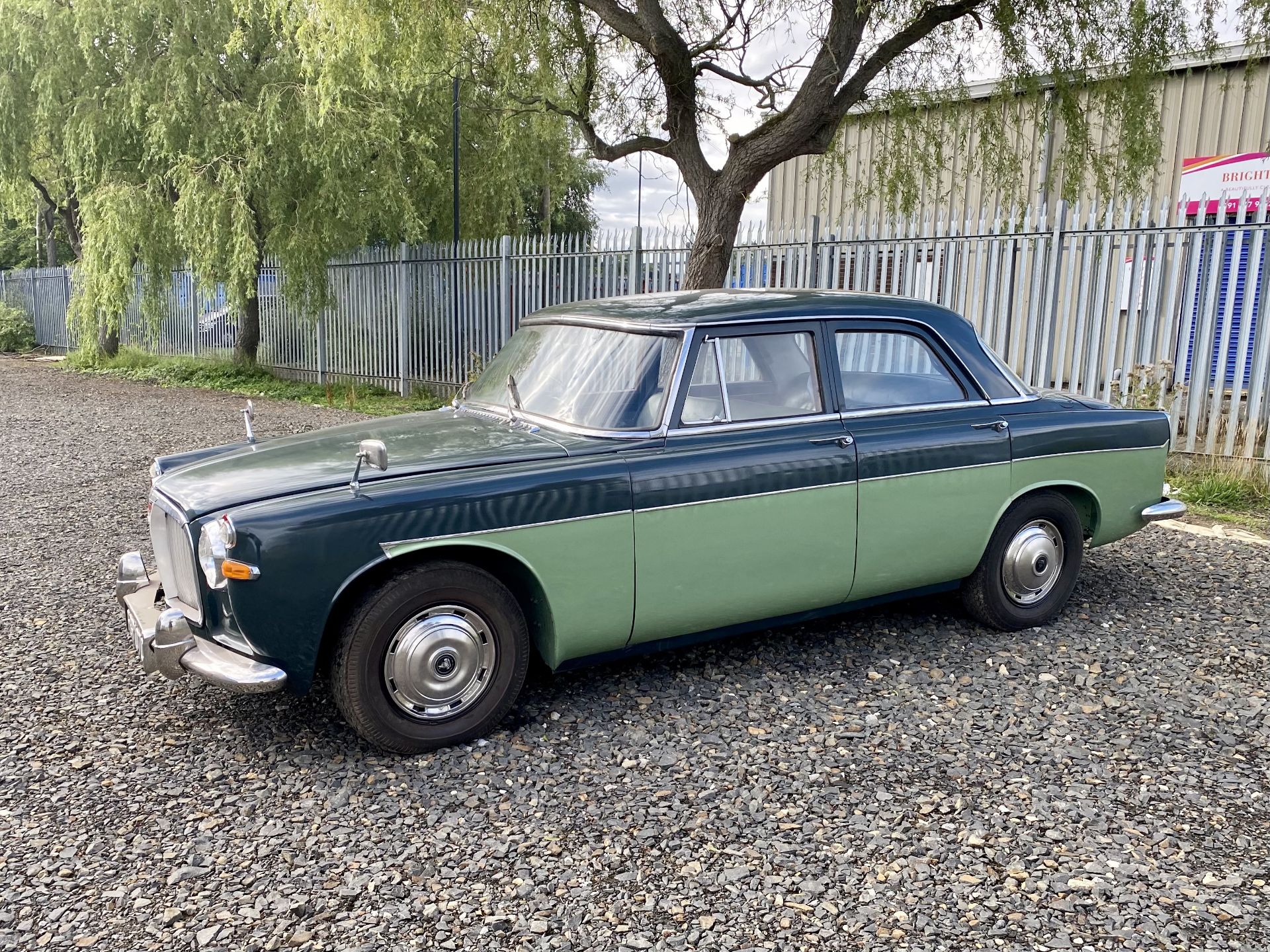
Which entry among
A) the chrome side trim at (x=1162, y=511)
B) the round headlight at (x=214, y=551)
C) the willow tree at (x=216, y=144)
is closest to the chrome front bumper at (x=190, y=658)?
the round headlight at (x=214, y=551)

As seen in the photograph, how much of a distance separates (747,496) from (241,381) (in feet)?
50.2

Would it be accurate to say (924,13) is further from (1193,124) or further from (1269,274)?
(1193,124)

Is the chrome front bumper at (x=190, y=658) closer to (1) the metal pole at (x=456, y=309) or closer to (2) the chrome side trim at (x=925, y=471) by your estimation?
(2) the chrome side trim at (x=925, y=471)

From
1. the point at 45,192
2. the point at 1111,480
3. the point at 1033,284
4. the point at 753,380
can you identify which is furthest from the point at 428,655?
the point at 45,192

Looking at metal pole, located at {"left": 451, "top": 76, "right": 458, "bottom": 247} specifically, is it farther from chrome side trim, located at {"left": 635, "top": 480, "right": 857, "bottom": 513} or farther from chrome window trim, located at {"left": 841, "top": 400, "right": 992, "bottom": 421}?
chrome side trim, located at {"left": 635, "top": 480, "right": 857, "bottom": 513}

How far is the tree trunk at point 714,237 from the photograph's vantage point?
10.8m

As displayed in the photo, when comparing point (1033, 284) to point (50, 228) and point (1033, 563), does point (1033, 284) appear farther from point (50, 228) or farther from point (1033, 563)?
point (50, 228)

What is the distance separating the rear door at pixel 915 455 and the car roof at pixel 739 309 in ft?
0.26

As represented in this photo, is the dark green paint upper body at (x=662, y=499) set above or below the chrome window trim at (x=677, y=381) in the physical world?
below

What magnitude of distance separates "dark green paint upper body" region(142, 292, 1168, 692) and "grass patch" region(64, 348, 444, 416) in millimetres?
9758

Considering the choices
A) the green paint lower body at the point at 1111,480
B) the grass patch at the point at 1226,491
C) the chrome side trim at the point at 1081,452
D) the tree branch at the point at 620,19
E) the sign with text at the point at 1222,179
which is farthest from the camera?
the sign with text at the point at 1222,179

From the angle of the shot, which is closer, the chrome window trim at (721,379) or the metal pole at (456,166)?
the chrome window trim at (721,379)

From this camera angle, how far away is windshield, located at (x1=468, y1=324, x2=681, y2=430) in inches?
161

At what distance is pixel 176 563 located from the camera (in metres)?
3.83
